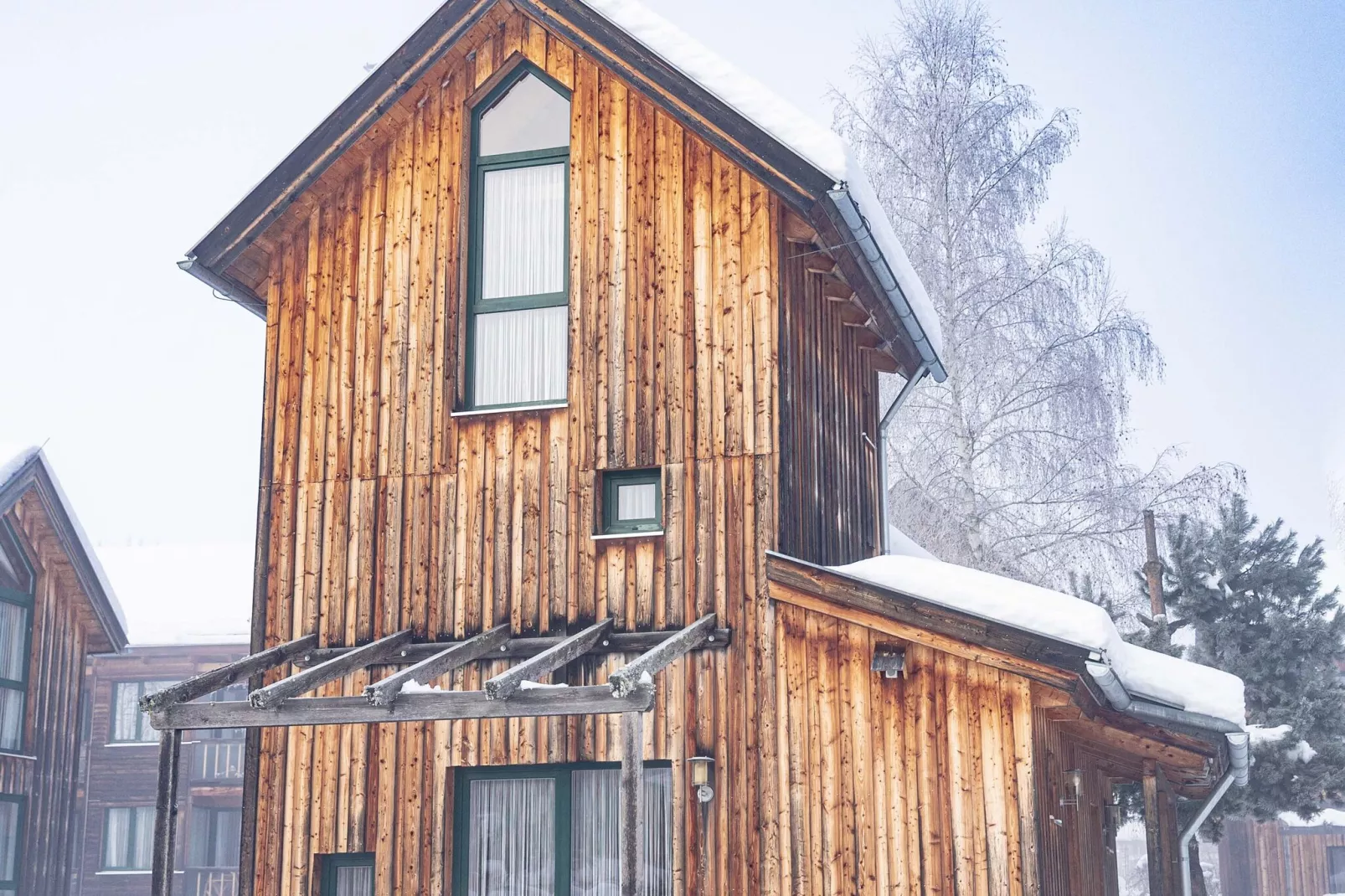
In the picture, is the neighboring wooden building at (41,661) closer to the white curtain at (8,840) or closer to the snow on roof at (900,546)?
the white curtain at (8,840)

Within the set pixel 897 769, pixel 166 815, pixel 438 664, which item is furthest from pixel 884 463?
pixel 166 815

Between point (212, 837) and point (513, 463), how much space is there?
Answer: 87.7ft

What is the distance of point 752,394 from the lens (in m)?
11.1

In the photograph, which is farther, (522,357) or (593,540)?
(522,357)

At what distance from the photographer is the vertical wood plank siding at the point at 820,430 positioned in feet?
37.1

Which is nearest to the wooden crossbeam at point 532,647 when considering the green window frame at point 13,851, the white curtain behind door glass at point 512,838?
the white curtain behind door glass at point 512,838

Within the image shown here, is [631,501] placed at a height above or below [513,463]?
below

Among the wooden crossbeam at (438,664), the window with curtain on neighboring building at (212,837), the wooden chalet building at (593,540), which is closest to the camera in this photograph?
the wooden crossbeam at (438,664)

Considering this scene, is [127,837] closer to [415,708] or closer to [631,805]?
[415,708]

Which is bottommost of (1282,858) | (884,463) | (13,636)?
(1282,858)

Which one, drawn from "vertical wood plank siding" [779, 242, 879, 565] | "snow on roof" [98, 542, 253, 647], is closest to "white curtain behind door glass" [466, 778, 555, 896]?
"vertical wood plank siding" [779, 242, 879, 565]

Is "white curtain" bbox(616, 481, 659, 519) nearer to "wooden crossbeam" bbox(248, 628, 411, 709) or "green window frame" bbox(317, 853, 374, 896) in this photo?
"wooden crossbeam" bbox(248, 628, 411, 709)

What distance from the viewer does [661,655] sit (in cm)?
971

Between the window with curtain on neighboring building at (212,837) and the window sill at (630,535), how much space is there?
1030 inches
